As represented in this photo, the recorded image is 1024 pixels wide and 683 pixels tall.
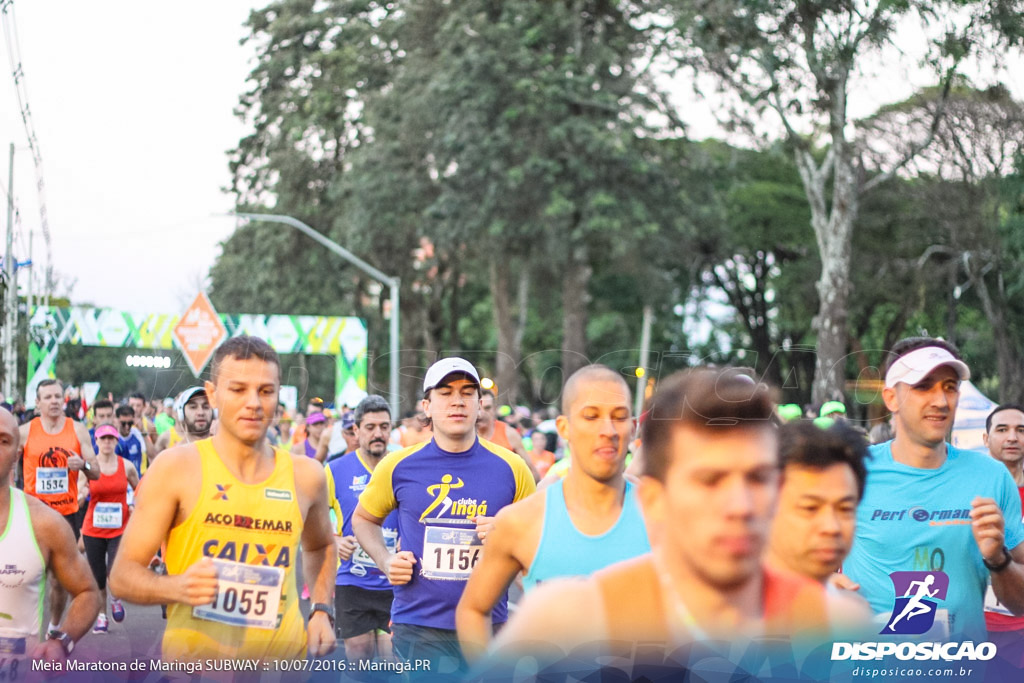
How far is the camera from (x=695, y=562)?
84.4 inches

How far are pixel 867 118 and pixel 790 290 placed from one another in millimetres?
11416

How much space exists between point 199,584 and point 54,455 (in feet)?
21.2

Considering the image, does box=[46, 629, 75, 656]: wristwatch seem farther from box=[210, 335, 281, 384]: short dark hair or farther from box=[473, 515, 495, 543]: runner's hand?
box=[473, 515, 495, 543]: runner's hand

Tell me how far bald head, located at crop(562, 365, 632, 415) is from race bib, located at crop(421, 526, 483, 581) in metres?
1.55

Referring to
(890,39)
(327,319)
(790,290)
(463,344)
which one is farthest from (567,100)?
(463,344)

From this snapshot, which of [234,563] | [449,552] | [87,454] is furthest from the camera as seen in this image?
[87,454]

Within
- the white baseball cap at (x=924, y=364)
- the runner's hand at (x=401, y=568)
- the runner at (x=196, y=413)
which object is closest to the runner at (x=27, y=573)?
the runner's hand at (x=401, y=568)

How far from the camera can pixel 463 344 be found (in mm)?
48906

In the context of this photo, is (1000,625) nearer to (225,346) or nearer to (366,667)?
(366,667)

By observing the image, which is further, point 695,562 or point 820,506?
point 820,506

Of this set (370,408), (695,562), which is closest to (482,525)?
(370,408)

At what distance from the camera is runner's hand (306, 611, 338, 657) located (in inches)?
178

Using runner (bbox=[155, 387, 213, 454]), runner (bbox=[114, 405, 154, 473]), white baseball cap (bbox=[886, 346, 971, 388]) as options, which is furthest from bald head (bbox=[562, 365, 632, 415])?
runner (bbox=[114, 405, 154, 473])

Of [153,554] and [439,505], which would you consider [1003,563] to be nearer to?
[439,505]
